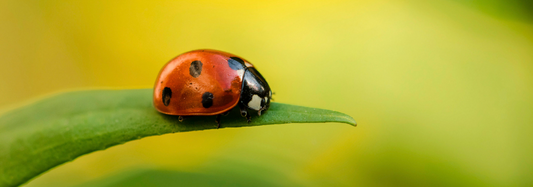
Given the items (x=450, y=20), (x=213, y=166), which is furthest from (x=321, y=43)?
(x=213, y=166)

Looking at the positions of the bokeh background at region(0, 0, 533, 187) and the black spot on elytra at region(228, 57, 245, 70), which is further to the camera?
the bokeh background at region(0, 0, 533, 187)

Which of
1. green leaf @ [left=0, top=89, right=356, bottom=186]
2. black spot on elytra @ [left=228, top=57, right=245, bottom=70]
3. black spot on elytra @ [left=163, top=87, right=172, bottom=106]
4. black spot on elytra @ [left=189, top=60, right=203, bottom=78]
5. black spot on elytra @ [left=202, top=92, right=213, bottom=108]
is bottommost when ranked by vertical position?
green leaf @ [left=0, top=89, right=356, bottom=186]

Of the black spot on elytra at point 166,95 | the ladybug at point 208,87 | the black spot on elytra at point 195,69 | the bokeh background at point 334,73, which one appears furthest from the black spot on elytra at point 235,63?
the bokeh background at point 334,73

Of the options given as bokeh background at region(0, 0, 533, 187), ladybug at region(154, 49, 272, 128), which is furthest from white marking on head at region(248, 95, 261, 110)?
bokeh background at region(0, 0, 533, 187)

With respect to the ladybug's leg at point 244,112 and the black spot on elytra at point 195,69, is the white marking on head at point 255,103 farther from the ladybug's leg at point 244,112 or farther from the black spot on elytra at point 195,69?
the black spot on elytra at point 195,69

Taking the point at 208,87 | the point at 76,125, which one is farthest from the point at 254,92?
the point at 76,125

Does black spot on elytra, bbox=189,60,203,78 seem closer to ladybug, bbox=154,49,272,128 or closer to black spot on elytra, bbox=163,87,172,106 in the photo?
ladybug, bbox=154,49,272,128

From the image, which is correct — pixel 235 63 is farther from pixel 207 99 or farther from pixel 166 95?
pixel 166 95

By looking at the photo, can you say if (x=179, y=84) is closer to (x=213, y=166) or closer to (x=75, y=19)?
(x=213, y=166)

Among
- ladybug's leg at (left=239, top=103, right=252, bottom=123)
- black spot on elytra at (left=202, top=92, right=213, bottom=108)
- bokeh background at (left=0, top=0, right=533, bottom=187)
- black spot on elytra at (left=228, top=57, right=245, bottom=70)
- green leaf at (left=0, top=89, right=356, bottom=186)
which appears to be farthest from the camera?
bokeh background at (left=0, top=0, right=533, bottom=187)
